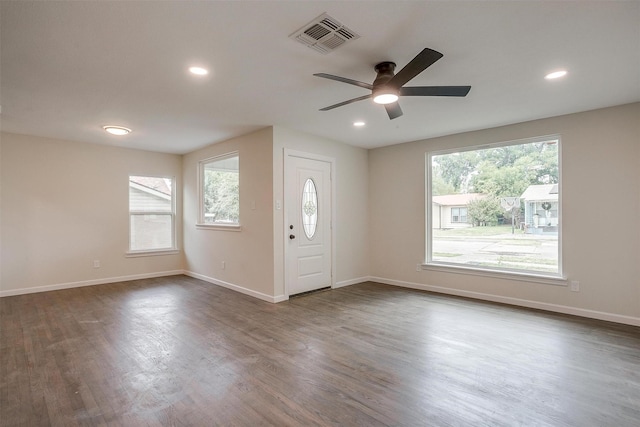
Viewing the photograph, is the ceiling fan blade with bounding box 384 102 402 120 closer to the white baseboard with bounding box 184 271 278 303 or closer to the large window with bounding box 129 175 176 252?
the white baseboard with bounding box 184 271 278 303

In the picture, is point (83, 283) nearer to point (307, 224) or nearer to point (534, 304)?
point (307, 224)

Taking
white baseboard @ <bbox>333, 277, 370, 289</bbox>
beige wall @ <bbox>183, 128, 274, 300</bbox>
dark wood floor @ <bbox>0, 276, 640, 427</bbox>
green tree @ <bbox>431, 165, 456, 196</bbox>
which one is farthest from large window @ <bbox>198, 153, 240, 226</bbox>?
green tree @ <bbox>431, 165, 456, 196</bbox>

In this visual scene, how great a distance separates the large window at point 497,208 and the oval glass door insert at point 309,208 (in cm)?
191

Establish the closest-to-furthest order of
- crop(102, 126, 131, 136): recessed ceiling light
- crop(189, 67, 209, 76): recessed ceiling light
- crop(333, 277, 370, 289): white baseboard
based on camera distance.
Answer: crop(189, 67, 209, 76): recessed ceiling light < crop(102, 126, 131, 136): recessed ceiling light < crop(333, 277, 370, 289): white baseboard

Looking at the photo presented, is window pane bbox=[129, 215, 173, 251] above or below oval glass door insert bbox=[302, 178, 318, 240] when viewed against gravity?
below

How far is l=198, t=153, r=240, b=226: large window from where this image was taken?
5.52 metres

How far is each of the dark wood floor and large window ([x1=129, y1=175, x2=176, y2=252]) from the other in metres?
2.04

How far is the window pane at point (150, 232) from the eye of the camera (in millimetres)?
6164

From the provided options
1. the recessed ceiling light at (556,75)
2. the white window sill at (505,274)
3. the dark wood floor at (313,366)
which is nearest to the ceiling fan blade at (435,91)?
the recessed ceiling light at (556,75)

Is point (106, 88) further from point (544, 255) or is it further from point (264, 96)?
point (544, 255)

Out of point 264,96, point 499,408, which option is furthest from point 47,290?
point 499,408

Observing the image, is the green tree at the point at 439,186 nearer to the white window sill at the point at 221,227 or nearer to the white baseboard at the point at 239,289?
the white baseboard at the point at 239,289

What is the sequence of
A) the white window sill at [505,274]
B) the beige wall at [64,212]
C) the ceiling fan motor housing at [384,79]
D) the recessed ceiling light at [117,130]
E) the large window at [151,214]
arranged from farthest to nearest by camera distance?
the large window at [151,214] < the beige wall at [64,212] < the recessed ceiling light at [117,130] < the white window sill at [505,274] < the ceiling fan motor housing at [384,79]

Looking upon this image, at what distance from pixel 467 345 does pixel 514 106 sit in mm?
2765
